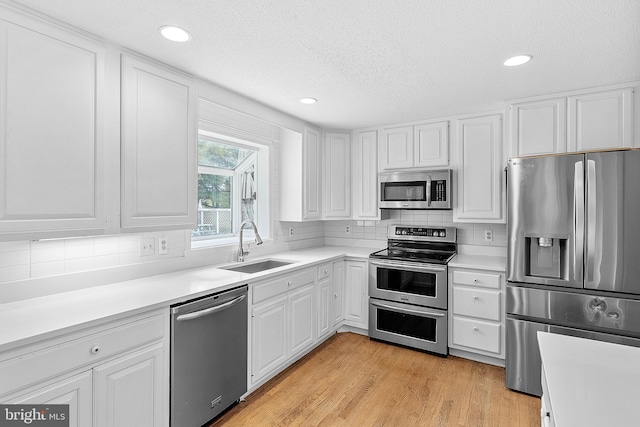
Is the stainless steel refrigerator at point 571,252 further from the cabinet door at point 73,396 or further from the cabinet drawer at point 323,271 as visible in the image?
the cabinet door at point 73,396

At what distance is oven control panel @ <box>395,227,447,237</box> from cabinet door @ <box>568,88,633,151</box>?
1.40m

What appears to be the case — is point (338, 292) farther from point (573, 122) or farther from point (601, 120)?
point (601, 120)

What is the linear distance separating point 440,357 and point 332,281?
1.25m

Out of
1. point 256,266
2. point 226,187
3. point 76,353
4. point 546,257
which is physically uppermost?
point 226,187

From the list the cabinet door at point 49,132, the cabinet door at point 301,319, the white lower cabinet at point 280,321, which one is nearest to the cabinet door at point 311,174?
the white lower cabinet at point 280,321

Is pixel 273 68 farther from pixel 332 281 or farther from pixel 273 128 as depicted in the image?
pixel 332 281

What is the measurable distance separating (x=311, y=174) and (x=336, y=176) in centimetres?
37

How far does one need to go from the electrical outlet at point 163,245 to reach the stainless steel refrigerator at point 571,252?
2631mm

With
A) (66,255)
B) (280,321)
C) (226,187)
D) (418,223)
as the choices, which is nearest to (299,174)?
(226,187)

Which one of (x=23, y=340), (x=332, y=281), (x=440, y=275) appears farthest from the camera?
(x=332, y=281)

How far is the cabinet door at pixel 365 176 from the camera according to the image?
3781mm

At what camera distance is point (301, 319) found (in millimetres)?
2916

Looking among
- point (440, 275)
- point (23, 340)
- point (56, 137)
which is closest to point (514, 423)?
point (440, 275)

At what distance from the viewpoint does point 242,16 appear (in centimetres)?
160
